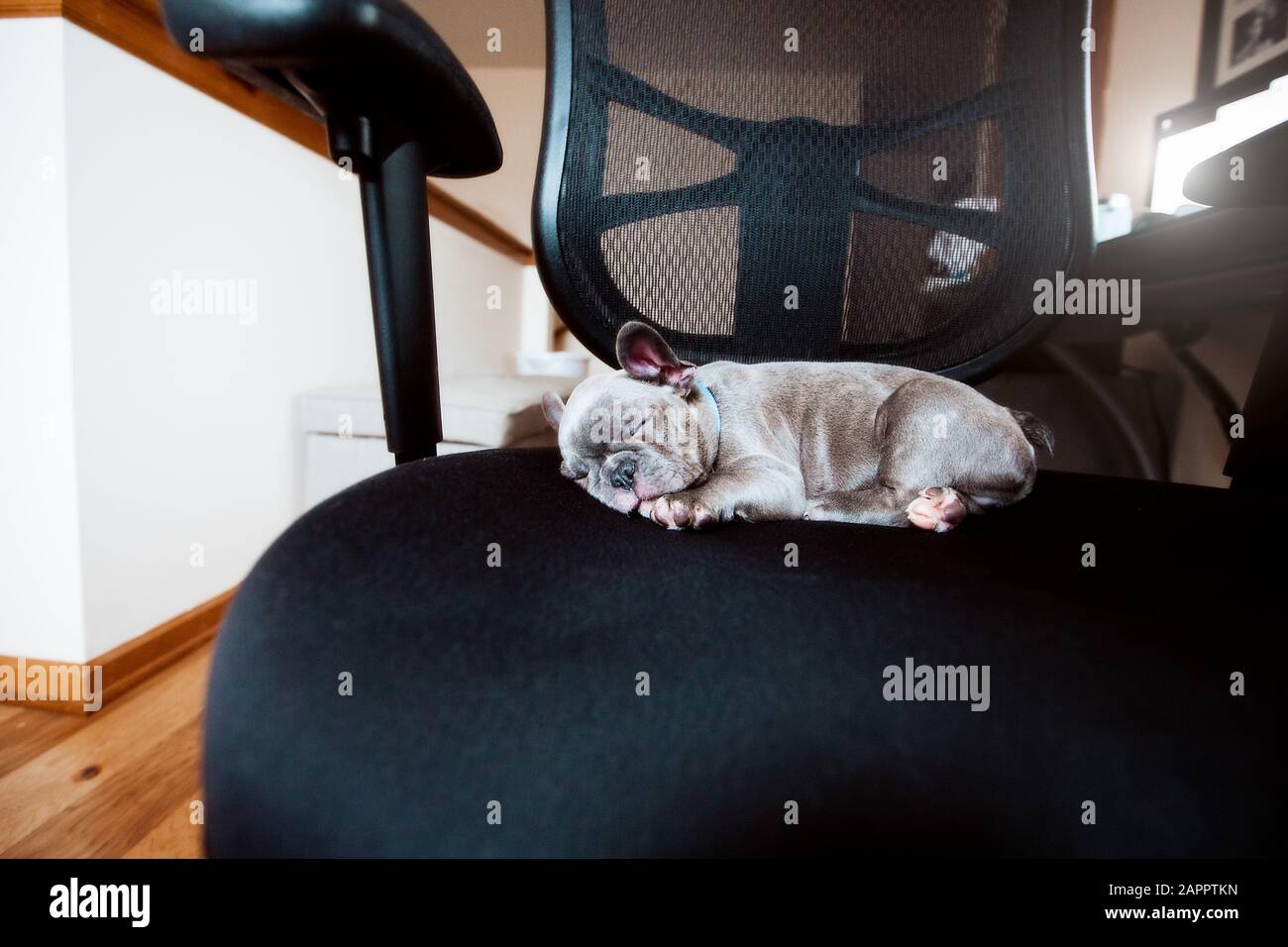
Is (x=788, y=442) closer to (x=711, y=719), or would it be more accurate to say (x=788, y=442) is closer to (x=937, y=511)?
(x=937, y=511)

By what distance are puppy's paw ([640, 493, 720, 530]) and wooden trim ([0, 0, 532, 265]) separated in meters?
0.49

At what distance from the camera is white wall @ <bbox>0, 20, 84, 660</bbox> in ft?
4.38

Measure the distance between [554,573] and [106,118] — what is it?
5.57 feet

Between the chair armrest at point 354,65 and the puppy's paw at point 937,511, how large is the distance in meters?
0.55

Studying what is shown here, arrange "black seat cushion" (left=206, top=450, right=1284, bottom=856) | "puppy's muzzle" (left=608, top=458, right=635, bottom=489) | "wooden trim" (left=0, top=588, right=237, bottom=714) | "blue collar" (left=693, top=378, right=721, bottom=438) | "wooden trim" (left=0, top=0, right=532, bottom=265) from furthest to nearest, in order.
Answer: "wooden trim" (left=0, top=588, right=237, bottom=714), "wooden trim" (left=0, top=0, right=532, bottom=265), "blue collar" (left=693, top=378, right=721, bottom=438), "puppy's muzzle" (left=608, top=458, right=635, bottom=489), "black seat cushion" (left=206, top=450, right=1284, bottom=856)

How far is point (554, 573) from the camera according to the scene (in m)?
0.43

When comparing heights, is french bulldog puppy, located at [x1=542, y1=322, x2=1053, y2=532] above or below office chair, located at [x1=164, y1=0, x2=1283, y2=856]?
above

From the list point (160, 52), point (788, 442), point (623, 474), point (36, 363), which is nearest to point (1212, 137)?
point (788, 442)

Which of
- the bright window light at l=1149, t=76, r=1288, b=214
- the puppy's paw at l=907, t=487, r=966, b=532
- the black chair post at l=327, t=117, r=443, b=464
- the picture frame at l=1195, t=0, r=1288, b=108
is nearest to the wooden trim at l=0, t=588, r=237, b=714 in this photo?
the black chair post at l=327, t=117, r=443, b=464

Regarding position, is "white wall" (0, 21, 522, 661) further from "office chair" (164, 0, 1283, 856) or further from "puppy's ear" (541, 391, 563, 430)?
"office chair" (164, 0, 1283, 856)

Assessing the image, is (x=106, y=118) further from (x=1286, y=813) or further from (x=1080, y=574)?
(x=1286, y=813)

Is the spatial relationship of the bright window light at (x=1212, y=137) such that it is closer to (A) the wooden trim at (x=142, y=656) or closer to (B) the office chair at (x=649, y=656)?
(B) the office chair at (x=649, y=656)

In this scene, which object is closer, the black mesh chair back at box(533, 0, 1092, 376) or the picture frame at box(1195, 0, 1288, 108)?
the black mesh chair back at box(533, 0, 1092, 376)

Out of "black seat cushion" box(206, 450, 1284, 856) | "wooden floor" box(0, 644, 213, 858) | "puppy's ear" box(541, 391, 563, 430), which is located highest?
"puppy's ear" box(541, 391, 563, 430)
